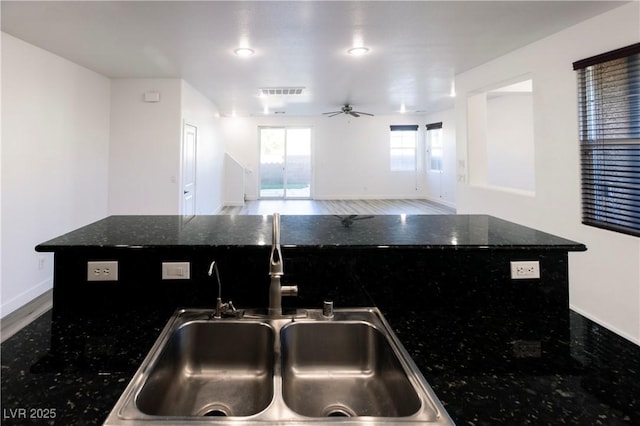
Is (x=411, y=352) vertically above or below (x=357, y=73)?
below

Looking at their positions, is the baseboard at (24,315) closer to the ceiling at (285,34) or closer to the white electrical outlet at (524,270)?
the ceiling at (285,34)

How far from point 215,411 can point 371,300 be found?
58cm

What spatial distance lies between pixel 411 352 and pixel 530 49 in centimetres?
381

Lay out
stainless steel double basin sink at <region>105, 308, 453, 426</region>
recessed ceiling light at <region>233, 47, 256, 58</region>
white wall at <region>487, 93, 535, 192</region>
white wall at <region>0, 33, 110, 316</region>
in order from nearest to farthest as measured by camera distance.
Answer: stainless steel double basin sink at <region>105, 308, 453, 426</region>
white wall at <region>0, 33, 110, 316</region>
recessed ceiling light at <region>233, 47, 256, 58</region>
white wall at <region>487, 93, 535, 192</region>

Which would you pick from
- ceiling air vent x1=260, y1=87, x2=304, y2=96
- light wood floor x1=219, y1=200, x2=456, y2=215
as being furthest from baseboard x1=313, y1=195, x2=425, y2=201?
ceiling air vent x1=260, y1=87, x2=304, y2=96

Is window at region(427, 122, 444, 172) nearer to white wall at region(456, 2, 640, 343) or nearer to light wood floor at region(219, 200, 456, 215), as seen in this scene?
light wood floor at region(219, 200, 456, 215)

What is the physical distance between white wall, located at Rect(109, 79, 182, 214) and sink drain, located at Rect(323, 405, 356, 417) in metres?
4.40

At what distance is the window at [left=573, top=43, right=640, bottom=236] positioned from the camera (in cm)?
252

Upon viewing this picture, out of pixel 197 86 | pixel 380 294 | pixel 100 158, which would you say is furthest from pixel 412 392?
pixel 197 86

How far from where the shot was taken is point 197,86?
5.34 meters

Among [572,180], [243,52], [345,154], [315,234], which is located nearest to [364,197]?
[345,154]

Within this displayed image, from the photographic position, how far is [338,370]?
1.06 meters

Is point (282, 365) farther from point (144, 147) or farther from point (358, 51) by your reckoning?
point (144, 147)

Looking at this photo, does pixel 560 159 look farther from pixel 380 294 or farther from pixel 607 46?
pixel 380 294
